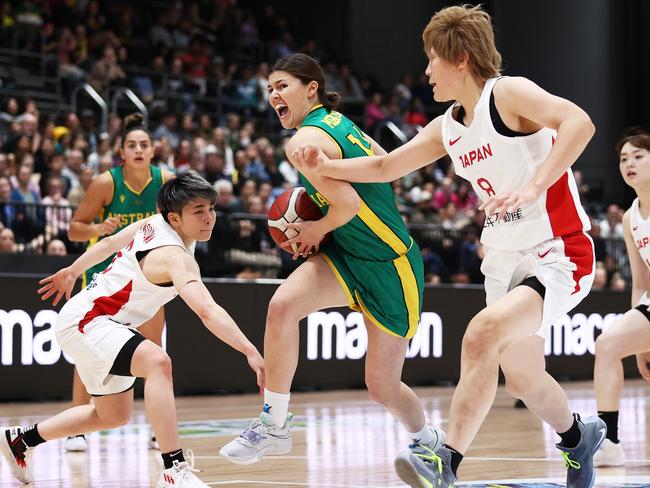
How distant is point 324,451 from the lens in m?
6.65

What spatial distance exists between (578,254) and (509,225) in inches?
11.5

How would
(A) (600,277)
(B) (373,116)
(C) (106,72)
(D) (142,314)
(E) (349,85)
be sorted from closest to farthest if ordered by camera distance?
1. (D) (142,314)
2. (A) (600,277)
3. (C) (106,72)
4. (B) (373,116)
5. (E) (349,85)

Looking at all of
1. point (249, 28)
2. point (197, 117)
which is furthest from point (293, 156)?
point (249, 28)

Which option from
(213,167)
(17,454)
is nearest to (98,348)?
(17,454)

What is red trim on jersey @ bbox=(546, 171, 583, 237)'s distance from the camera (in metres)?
4.34

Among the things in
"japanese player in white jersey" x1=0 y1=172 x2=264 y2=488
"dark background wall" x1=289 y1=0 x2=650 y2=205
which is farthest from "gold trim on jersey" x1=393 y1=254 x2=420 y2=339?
"dark background wall" x1=289 y1=0 x2=650 y2=205

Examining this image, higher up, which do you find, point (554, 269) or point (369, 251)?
point (369, 251)

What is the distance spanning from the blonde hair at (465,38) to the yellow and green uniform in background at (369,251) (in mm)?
877

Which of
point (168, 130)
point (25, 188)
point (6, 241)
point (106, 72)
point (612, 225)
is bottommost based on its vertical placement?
point (6, 241)

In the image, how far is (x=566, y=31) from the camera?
851 inches

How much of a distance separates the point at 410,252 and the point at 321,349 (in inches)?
244

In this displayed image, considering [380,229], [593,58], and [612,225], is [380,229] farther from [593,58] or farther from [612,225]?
[593,58]

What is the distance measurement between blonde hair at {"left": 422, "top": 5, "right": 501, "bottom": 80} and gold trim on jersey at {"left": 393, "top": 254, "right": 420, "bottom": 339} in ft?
3.87

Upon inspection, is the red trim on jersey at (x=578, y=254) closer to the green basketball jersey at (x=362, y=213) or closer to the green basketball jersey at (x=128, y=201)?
the green basketball jersey at (x=362, y=213)
